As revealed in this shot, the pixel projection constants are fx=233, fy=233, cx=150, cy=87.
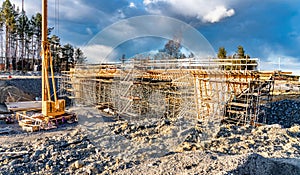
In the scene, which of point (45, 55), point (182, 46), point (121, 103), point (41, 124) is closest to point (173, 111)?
point (121, 103)

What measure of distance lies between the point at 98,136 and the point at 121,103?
456 centimetres

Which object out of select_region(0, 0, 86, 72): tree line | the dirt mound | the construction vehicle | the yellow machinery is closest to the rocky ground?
the dirt mound

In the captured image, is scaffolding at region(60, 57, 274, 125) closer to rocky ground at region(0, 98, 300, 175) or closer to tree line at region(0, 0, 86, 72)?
rocky ground at region(0, 98, 300, 175)

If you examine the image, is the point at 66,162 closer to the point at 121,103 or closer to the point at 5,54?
the point at 121,103

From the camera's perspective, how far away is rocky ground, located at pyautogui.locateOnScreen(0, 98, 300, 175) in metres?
4.74

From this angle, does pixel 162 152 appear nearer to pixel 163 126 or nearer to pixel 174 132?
pixel 174 132

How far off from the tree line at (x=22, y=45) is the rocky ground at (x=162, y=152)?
24934 mm

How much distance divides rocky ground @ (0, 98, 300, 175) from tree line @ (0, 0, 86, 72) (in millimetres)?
24934

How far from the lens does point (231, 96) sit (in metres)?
9.93

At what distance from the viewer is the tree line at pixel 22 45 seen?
30953 millimetres

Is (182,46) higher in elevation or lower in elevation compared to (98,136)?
higher

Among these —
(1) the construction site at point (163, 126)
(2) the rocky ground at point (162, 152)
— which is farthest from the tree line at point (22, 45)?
(2) the rocky ground at point (162, 152)

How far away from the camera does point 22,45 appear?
3309 centimetres

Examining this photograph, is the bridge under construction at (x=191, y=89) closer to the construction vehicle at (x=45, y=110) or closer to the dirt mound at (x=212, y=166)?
the construction vehicle at (x=45, y=110)
